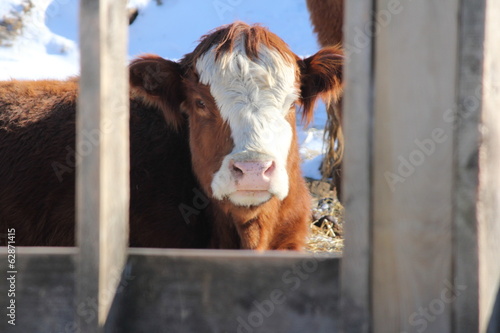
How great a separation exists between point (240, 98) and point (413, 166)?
6.12 ft

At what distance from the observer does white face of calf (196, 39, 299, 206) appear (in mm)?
3496

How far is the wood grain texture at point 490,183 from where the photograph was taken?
6.53 feet

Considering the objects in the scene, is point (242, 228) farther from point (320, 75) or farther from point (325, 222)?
point (325, 222)

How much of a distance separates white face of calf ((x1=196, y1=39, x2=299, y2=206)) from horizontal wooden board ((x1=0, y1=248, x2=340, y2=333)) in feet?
4.25

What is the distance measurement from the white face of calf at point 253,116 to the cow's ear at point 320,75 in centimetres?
16

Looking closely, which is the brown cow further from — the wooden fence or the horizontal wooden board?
the wooden fence

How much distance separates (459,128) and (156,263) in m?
0.99

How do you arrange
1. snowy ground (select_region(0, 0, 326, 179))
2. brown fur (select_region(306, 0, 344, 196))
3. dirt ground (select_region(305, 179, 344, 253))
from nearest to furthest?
dirt ground (select_region(305, 179, 344, 253)), brown fur (select_region(306, 0, 344, 196)), snowy ground (select_region(0, 0, 326, 179))

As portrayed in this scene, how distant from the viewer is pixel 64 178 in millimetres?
4203

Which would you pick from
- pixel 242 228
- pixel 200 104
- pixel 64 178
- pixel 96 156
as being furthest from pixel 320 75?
pixel 96 156

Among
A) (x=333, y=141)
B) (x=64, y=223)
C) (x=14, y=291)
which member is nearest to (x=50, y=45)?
(x=333, y=141)

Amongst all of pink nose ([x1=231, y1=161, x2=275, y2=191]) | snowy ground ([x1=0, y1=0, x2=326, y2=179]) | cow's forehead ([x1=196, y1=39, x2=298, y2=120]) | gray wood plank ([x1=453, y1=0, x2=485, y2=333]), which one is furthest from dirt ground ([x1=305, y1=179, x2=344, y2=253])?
gray wood plank ([x1=453, y1=0, x2=485, y2=333])

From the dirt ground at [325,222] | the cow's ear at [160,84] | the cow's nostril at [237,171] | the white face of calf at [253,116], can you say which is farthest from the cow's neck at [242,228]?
the dirt ground at [325,222]

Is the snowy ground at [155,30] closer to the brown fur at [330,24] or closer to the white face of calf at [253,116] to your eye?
the brown fur at [330,24]
